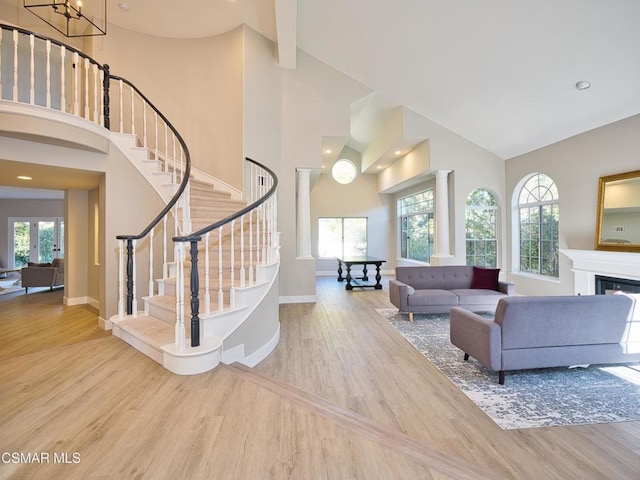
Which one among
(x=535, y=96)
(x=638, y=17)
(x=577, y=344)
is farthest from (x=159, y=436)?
(x=535, y=96)

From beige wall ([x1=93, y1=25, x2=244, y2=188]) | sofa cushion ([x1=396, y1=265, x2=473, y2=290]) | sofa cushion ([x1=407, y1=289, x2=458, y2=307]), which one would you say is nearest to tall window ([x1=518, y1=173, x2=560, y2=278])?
sofa cushion ([x1=396, y1=265, x2=473, y2=290])

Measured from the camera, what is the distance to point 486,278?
544 centimetres

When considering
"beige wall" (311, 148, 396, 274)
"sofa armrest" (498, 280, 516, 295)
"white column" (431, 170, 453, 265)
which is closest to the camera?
"sofa armrest" (498, 280, 516, 295)

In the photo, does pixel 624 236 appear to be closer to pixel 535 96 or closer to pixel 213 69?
pixel 535 96

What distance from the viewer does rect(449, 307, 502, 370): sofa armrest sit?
9.37 feet

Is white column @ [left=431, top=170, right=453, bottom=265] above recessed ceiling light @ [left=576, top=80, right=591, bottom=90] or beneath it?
beneath

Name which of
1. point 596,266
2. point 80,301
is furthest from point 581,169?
point 80,301

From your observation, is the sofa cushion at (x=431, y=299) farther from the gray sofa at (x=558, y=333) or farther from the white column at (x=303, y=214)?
the white column at (x=303, y=214)

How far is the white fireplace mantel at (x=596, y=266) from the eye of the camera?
14.0 feet

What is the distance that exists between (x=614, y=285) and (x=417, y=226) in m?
5.09

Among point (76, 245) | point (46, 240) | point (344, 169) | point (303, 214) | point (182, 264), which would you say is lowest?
point (182, 264)

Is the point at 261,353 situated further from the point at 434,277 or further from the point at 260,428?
the point at 434,277

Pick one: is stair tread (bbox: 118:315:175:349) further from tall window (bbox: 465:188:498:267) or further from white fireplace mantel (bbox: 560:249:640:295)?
tall window (bbox: 465:188:498:267)

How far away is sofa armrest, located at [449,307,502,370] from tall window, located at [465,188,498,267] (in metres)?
4.40
